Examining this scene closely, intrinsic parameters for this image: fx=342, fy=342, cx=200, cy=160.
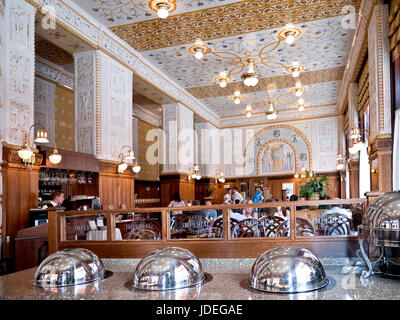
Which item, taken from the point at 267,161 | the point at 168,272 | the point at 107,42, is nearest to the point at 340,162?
the point at 267,161

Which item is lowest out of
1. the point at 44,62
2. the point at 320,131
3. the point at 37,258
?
the point at 37,258

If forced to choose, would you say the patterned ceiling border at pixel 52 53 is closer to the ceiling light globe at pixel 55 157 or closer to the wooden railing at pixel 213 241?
the ceiling light globe at pixel 55 157

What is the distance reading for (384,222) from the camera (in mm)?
2045

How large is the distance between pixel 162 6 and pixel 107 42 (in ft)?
6.67

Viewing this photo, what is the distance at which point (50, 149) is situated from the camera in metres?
7.25

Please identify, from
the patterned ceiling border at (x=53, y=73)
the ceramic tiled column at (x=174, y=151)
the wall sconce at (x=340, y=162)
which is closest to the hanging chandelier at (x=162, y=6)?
the patterned ceiling border at (x=53, y=73)

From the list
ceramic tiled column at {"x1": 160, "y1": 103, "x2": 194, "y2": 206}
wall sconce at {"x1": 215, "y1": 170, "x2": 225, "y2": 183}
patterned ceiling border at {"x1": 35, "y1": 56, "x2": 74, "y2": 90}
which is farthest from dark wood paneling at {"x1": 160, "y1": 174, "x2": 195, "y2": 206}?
patterned ceiling border at {"x1": 35, "y1": 56, "x2": 74, "y2": 90}

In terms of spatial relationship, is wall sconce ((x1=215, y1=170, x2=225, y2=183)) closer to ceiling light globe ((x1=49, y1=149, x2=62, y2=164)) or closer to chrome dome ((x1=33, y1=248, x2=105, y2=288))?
ceiling light globe ((x1=49, y1=149, x2=62, y2=164))

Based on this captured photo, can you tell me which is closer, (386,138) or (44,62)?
(386,138)

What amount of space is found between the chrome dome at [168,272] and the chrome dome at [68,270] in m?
0.37
